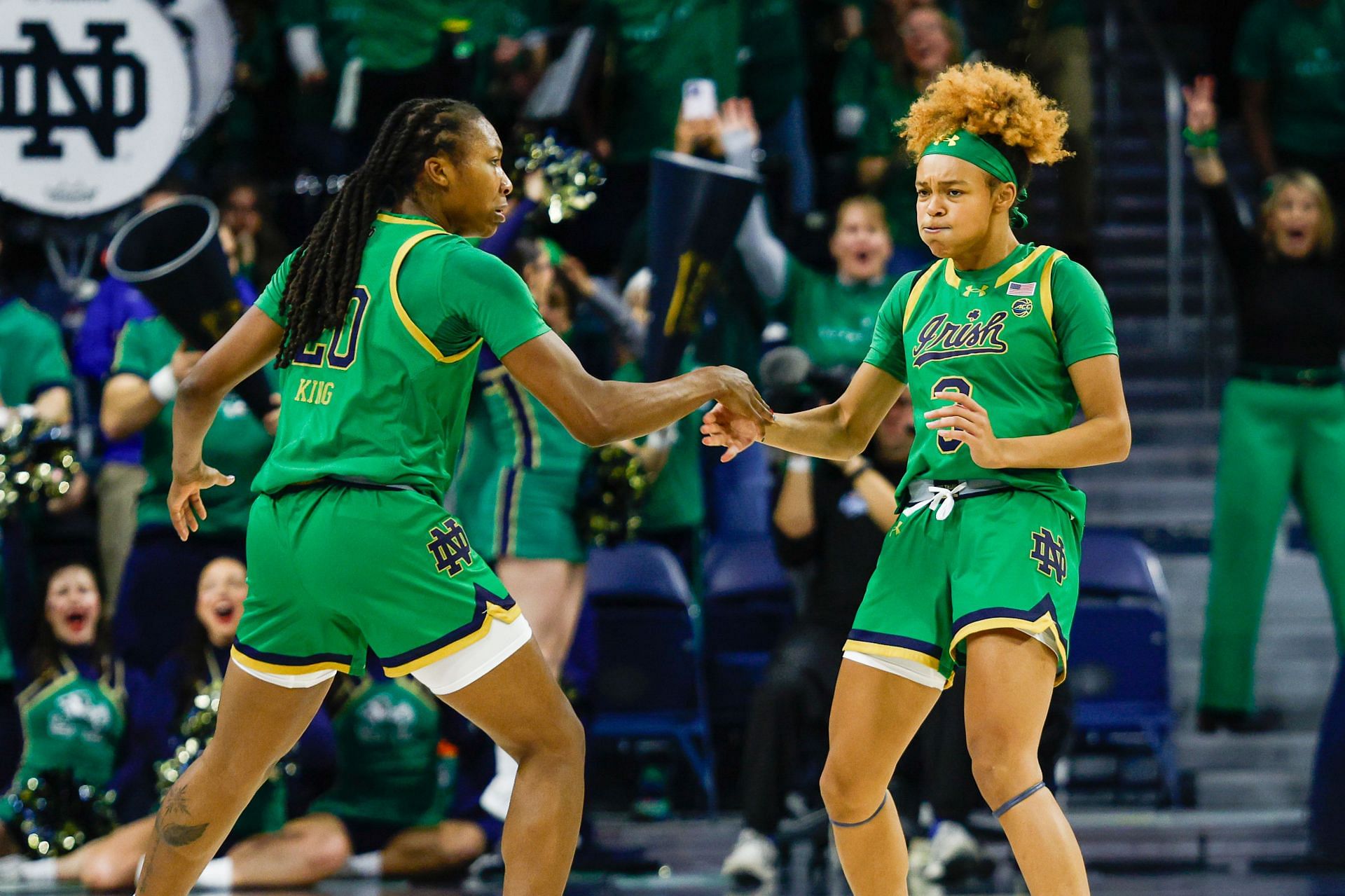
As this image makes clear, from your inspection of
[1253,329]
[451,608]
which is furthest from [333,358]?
A: [1253,329]

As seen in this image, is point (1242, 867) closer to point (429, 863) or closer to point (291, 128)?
point (429, 863)

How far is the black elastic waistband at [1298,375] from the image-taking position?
22.9 feet

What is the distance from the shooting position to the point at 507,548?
20.5 ft

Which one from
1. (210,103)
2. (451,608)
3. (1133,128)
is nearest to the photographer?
(451,608)

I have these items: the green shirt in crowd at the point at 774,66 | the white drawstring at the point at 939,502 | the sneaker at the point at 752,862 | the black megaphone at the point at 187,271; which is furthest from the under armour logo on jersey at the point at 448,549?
the green shirt in crowd at the point at 774,66

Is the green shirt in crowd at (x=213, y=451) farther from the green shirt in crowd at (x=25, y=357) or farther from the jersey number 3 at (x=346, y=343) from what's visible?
the jersey number 3 at (x=346, y=343)

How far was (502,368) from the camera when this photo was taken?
6203 millimetres

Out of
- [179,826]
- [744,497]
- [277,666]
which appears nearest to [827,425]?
[277,666]

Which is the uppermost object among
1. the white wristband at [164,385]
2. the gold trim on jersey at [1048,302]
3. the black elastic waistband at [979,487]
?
the gold trim on jersey at [1048,302]

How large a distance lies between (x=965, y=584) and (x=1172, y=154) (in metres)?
5.73

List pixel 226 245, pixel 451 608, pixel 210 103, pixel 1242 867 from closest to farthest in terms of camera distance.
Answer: pixel 451 608, pixel 1242 867, pixel 226 245, pixel 210 103

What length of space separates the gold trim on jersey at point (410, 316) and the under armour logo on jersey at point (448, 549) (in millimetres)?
337

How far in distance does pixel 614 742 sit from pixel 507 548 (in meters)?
0.99

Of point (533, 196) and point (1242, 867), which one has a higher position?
point (533, 196)
